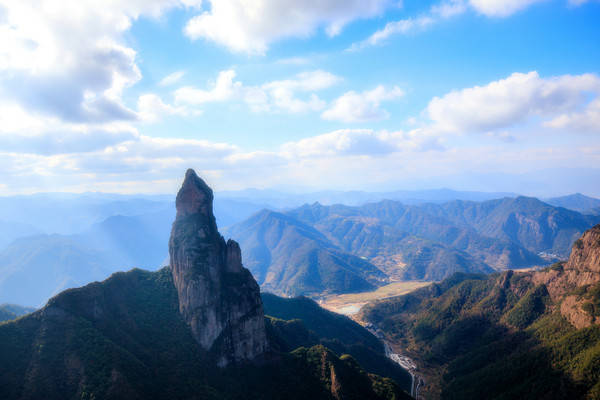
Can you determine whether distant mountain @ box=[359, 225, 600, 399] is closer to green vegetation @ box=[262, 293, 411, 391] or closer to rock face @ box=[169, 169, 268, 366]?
green vegetation @ box=[262, 293, 411, 391]

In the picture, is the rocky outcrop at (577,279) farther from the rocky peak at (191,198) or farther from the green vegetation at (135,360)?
the rocky peak at (191,198)

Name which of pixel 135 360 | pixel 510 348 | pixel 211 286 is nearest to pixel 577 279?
pixel 510 348

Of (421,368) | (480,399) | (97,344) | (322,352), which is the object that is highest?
(97,344)

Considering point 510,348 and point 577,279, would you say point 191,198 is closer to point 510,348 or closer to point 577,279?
point 510,348

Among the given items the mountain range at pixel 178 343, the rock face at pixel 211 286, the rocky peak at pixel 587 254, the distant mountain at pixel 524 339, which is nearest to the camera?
the mountain range at pixel 178 343

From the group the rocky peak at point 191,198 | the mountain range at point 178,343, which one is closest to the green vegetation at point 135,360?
the mountain range at point 178,343

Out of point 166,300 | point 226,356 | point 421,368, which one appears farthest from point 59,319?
point 421,368

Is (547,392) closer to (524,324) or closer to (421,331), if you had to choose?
(524,324)
